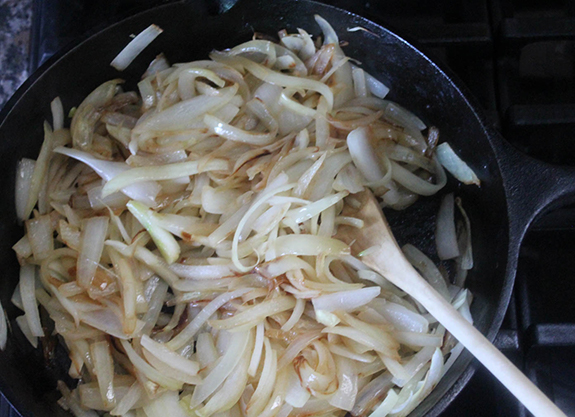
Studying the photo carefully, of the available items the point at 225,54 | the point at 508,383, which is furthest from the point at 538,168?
the point at 225,54

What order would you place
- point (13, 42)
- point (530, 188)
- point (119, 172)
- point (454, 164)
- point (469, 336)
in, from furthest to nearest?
point (13, 42) < point (454, 164) < point (119, 172) < point (530, 188) < point (469, 336)

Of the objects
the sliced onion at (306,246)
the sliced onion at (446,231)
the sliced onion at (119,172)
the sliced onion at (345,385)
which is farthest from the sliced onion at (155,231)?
the sliced onion at (446,231)

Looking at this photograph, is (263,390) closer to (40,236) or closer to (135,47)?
(40,236)

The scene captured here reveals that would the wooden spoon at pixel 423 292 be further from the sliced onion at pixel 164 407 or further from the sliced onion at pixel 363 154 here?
the sliced onion at pixel 164 407

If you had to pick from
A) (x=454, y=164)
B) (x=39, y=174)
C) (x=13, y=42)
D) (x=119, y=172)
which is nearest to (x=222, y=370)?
(x=119, y=172)

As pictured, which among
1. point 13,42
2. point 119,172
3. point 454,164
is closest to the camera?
point 119,172

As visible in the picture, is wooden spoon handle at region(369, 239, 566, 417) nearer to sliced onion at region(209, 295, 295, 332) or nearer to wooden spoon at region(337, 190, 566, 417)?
wooden spoon at region(337, 190, 566, 417)

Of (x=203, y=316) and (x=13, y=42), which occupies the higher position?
(x=13, y=42)
